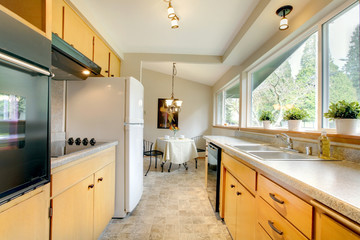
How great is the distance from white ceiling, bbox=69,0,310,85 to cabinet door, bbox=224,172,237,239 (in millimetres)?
1654

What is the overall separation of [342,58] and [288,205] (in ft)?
Answer: 4.10

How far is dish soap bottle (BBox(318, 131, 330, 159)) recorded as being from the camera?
112cm

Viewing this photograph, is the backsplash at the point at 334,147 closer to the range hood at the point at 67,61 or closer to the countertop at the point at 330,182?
the countertop at the point at 330,182

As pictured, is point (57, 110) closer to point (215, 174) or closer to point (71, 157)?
point (71, 157)

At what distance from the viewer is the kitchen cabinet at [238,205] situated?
1.15m

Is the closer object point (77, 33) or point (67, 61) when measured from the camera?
point (67, 61)

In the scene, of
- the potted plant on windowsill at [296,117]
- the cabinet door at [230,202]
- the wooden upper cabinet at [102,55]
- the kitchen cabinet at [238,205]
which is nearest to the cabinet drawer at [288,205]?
the kitchen cabinet at [238,205]

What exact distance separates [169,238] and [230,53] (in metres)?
2.53

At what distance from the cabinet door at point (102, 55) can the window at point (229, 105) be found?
8.36 feet

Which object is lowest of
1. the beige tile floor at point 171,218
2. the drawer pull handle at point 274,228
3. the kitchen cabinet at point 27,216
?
the beige tile floor at point 171,218

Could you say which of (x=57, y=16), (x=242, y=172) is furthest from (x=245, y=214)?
(x=57, y=16)

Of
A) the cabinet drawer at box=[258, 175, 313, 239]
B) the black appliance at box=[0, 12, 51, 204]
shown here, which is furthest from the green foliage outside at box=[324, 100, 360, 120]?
the black appliance at box=[0, 12, 51, 204]

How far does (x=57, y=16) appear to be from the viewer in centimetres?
134

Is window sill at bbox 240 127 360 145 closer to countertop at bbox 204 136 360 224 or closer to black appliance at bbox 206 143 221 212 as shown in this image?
countertop at bbox 204 136 360 224
